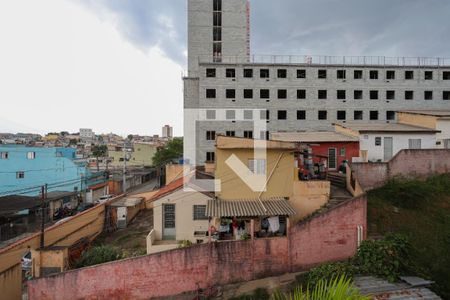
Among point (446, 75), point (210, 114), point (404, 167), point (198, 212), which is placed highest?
point (446, 75)

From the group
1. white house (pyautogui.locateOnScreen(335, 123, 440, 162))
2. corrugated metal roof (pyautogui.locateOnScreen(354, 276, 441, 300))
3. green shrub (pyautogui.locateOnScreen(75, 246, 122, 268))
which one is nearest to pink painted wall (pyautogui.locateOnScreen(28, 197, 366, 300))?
green shrub (pyautogui.locateOnScreen(75, 246, 122, 268))

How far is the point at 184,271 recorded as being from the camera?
42.2 feet

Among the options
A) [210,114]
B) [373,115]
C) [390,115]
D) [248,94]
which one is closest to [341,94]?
[373,115]

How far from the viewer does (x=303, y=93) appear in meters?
35.2

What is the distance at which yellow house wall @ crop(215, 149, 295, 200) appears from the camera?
1634 cm

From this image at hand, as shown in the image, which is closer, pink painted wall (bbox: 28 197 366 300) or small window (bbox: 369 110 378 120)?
pink painted wall (bbox: 28 197 366 300)

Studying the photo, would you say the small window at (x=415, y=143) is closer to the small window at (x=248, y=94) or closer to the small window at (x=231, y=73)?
the small window at (x=248, y=94)

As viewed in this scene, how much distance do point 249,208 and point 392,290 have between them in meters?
6.80

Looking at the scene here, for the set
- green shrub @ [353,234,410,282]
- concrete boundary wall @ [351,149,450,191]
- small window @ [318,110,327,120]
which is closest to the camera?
green shrub @ [353,234,410,282]

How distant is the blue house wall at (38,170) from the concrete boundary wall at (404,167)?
31.4 metres

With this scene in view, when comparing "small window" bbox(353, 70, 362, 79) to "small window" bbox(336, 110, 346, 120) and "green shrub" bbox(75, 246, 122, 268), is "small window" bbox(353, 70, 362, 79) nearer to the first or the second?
"small window" bbox(336, 110, 346, 120)

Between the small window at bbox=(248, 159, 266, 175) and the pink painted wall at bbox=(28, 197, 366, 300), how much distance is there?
172 inches

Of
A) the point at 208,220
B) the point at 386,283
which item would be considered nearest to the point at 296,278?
the point at 386,283

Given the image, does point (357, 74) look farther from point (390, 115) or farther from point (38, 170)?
point (38, 170)
